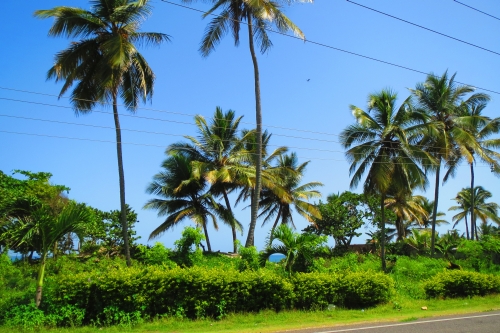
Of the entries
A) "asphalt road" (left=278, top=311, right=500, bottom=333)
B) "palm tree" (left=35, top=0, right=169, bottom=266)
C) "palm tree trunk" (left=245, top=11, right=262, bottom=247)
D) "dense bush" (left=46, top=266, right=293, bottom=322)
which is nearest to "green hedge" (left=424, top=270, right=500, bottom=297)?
"asphalt road" (left=278, top=311, right=500, bottom=333)

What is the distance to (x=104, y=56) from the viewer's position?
1881 cm

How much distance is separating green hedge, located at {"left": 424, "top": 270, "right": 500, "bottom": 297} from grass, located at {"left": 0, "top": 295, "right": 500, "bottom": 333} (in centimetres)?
157

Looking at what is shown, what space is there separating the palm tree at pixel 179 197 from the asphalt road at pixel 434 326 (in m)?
18.0

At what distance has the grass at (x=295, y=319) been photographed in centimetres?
1093

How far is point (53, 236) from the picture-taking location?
11.9 metres

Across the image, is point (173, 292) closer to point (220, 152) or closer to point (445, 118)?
point (220, 152)

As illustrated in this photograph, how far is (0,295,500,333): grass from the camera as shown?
430 inches

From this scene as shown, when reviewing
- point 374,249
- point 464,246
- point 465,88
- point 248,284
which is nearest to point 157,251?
point 248,284

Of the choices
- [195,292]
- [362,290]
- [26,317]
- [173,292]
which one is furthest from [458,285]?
[26,317]

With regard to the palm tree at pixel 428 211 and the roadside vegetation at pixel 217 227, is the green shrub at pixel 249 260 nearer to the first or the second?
the roadside vegetation at pixel 217 227

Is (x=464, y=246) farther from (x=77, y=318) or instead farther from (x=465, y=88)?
(x=77, y=318)

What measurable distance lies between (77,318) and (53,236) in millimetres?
2183

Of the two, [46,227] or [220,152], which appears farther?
[220,152]

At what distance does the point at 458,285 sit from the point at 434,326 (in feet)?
24.2
